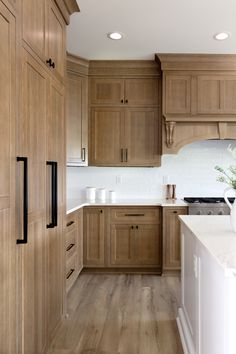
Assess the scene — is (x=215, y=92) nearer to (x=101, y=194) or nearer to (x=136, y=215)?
(x=136, y=215)

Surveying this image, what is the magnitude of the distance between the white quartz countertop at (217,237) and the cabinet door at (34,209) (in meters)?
0.97

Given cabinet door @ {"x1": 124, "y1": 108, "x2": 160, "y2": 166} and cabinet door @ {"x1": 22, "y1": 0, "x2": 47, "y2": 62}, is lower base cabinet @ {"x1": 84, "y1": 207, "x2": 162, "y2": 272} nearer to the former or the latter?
cabinet door @ {"x1": 124, "y1": 108, "x2": 160, "y2": 166}

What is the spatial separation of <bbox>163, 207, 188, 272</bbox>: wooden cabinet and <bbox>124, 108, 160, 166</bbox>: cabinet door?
2.35 feet

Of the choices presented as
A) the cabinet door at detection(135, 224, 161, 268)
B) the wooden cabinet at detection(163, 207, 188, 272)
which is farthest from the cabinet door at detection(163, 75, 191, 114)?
the cabinet door at detection(135, 224, 161, 268)

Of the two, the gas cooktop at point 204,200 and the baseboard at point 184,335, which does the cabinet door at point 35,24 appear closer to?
the baseboard at point 184,335

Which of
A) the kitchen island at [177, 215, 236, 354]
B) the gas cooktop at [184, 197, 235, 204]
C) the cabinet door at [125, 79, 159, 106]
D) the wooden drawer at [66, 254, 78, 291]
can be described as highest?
the cabinet door at [125, 79, 159, 106]

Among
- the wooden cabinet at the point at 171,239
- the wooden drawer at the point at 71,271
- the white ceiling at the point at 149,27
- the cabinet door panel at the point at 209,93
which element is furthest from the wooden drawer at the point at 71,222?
the cabinet door panel at the point at 209,93

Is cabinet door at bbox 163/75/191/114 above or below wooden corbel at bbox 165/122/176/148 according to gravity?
above

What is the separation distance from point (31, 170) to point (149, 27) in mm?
2147

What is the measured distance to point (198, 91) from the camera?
13.6 ft

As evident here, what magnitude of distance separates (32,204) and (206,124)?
2.91 meters

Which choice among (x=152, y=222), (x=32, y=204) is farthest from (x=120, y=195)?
(x=32, y=204)

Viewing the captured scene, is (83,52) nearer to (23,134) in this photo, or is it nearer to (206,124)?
(206,124)

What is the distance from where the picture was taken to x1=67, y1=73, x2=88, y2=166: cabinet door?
4.08 m
